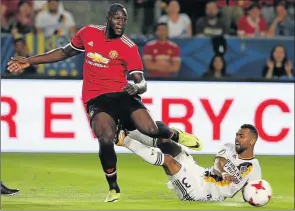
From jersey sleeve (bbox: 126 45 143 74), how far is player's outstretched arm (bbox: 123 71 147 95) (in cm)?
5

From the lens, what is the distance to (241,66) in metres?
19.8

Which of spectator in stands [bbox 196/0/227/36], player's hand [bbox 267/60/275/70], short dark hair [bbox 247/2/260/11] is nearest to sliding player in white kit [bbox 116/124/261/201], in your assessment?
player's hand [bbox 267/60/275/70]

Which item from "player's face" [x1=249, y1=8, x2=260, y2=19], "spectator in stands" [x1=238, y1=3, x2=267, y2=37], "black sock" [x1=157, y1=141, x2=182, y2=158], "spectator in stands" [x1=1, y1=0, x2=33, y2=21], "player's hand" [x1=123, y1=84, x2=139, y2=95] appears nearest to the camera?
"player's hand" [x1=123, y1=84, x2=139, y2=95]

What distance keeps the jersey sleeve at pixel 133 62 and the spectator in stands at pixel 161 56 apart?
652 centimetres

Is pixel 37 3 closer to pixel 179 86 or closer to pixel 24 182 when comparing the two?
pixel 179 86

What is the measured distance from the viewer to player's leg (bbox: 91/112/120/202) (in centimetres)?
1172

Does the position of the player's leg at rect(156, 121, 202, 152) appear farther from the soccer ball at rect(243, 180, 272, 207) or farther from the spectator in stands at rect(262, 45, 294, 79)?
the spectator in stands at rect(262, 45, 294, 79)

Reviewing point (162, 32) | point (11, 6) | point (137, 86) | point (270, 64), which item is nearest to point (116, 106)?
point (137, 86)

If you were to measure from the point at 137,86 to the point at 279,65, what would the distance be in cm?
770

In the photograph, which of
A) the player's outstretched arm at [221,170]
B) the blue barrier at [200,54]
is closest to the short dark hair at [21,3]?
the blue barrier at [200,54]

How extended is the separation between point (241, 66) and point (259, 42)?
56 cm

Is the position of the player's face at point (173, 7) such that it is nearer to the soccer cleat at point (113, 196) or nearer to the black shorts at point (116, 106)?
the black shorts at point (116, 106)

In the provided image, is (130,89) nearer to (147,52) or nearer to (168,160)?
(168,160)

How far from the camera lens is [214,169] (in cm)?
1201
